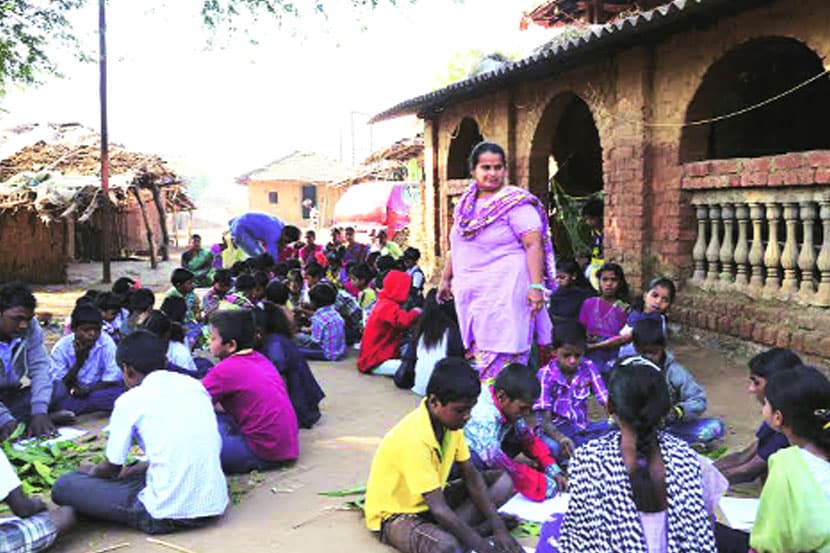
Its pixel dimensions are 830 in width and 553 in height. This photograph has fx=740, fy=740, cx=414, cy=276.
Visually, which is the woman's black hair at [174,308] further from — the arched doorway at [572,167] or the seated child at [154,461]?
the arched doorway at [572,167]

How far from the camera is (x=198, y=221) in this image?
56406 mm

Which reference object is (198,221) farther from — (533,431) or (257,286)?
(533,431)

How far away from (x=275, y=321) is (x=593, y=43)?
425 cm

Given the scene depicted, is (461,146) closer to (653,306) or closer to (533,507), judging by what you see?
(653,306)

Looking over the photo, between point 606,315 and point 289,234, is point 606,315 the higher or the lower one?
the lower one

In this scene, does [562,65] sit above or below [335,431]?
above

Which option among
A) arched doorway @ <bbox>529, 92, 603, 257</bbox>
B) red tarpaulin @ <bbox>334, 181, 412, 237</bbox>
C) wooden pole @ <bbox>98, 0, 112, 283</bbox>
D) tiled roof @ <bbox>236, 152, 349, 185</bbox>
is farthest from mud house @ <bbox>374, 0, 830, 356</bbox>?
tiled roof @ <bbox>236, 152, 349, 185</bbox>

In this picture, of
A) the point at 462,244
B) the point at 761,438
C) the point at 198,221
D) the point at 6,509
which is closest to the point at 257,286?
the point at 462,244

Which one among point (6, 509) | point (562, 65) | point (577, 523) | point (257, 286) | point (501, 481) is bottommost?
point (6, 509)

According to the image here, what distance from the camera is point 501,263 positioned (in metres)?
4.68

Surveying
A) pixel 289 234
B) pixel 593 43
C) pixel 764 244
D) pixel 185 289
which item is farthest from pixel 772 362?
pixel 289 234

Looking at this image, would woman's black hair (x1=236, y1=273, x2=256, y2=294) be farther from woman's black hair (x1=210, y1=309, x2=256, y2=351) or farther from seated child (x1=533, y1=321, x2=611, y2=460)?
seated child (x1=533, y1=321, x2=611, y2=460)

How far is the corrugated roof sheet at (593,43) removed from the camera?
618cm

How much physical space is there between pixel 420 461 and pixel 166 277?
16.4m
